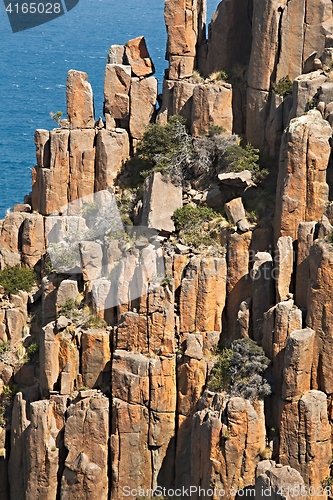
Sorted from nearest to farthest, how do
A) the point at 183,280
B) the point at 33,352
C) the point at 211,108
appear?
1. the point at 183,280
2. the point at 211,108
3. the point at 33,352

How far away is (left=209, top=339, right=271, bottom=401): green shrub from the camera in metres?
71.3

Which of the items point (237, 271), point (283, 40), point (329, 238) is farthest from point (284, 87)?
point (329, 238)

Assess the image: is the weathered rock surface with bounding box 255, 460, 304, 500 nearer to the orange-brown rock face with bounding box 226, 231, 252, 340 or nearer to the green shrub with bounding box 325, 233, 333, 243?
the orange-brown rock face with bounding box 226, 231, 252, 340

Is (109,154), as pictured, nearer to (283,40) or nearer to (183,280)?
(183,280)

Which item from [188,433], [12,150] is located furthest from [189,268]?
[12,150]

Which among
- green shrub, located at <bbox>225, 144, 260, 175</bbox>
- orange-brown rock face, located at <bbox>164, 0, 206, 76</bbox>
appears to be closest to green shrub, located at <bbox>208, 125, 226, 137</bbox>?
green shrub, located at <bbox>225, 144, 260, 175</bbox>

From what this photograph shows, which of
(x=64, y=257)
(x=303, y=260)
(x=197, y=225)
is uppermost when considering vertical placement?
(x=197, y=225)

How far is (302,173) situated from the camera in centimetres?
7319

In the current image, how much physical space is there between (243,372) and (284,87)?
1570cm

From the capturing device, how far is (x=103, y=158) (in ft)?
277

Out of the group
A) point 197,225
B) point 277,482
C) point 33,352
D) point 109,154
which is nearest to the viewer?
point 277,482

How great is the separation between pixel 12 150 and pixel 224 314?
82.1 m

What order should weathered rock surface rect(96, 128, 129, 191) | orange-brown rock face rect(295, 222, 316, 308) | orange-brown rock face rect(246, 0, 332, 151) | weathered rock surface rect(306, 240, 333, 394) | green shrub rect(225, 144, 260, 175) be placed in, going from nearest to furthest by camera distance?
1. weathered rock surface rect(306, 240, 333, 394)
2. orange-brown rock face rect(295, 222, 316, 308)
3. orange-brown rock face rect(246, 0, 332, 151)
4. green shrub rect(225, 144, 260, 175)
5. weathered rock surface rect(96, 128, 129, 191)

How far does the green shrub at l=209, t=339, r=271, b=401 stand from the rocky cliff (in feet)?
0.34
